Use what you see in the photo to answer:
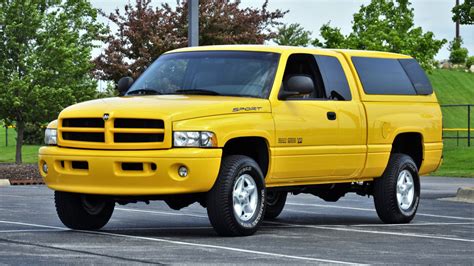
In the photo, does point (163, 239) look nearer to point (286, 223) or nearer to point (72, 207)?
point (72, 207)

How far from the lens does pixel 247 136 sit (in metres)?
12.4

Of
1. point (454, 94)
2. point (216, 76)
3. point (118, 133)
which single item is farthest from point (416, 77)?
point (454, 94)

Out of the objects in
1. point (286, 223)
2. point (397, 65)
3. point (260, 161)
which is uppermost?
point (397, 65)

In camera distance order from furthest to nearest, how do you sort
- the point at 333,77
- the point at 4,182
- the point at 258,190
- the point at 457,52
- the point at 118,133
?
the point at 457,52, the point at 4,182, the point at 333,77, the point at 258,190, the point at 118,133

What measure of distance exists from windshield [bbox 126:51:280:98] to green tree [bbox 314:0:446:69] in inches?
1600

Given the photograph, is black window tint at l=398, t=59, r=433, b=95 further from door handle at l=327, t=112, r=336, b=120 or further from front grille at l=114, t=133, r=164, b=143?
front grille at l=114, t=133, r=164, b=143

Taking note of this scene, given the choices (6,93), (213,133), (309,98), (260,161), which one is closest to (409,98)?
(309,98)

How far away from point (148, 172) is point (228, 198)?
2.75 feet

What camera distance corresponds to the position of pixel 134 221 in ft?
48.3

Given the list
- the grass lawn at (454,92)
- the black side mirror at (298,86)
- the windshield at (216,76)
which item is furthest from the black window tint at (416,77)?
the grass lawn at (454,92)

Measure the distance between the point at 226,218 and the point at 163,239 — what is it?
661 mm

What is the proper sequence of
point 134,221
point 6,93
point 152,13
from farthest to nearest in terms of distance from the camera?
point 152,13, point 6,93, point 134,221

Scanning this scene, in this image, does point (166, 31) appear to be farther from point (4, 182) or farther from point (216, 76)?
point (216, 76)

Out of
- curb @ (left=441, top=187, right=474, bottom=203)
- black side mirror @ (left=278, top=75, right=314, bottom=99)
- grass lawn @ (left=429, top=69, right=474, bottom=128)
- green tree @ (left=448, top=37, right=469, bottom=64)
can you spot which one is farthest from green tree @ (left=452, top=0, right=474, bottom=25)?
green tree @ (left=448, top=37, right=469, bottom=64)
